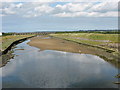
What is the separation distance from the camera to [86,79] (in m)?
20.0

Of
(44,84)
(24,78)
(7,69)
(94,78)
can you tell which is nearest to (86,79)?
(94,78)

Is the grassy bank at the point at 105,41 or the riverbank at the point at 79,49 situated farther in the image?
the grassy bank at the point at 105,41

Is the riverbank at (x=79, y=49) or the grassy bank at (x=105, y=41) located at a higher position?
the grassy bank at (x=105, y=41)

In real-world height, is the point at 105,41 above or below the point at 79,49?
above

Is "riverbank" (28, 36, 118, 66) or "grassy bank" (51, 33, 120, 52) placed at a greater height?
"grassy bank" (51, 33, 120, 52)

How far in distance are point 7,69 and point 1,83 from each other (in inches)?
239

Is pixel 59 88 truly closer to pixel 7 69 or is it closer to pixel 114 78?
pixel 114 78

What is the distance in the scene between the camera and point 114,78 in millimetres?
20344

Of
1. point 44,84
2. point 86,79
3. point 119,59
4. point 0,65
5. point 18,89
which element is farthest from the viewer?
point 119,59

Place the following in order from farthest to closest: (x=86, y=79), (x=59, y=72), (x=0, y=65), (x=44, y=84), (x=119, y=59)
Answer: (x=119, y=59) < (x=0, y=65) < (x=59, y=72) < (x=86, y=79) < (x=44, y=84)

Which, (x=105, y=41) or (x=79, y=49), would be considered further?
(x=105, y=41)

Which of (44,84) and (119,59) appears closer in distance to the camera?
(44,84)

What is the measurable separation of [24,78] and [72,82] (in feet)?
20.9

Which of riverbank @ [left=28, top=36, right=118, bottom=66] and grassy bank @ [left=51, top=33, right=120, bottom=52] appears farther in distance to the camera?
grassy bank @ [left=51, top=33, right=120, bottom=52]
